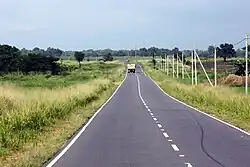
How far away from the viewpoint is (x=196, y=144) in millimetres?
15031

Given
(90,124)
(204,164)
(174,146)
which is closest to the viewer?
(204,164)

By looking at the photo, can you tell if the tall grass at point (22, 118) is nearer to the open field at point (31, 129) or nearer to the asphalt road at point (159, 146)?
the open field at point (31, 129)

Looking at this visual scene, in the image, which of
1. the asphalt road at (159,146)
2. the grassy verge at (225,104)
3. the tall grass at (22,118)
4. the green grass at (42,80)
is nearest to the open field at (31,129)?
the tall grass at (22,118)

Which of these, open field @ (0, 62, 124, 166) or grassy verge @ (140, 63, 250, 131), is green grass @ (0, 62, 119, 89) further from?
open field @ (0, 62, 124, 166)

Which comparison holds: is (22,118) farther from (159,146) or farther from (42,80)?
(42,80)

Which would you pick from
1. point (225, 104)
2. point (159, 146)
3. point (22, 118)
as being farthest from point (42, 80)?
point (159, 146)

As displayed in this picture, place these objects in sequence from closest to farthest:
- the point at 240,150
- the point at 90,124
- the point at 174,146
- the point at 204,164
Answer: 1. the point at 204,164
2. the point at 240,150
3. the point at 174,146
4. the point at 90,124

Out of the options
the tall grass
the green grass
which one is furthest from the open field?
the green grass

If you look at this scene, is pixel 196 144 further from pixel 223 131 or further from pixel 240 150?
pixel 223 131

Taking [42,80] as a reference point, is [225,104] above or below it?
above

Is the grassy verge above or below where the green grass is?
above

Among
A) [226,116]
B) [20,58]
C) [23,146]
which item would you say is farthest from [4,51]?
[23,146]

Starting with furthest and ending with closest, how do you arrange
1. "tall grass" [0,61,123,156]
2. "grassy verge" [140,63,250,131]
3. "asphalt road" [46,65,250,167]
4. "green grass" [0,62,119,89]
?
"green grass" [0,62,119,89] → "grassy verge" [140,63,250,131] → "tall grass" [0,61,123,156] → "asphalt road" [46,65,250,167]

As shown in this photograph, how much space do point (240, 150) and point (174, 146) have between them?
6.54 ft
